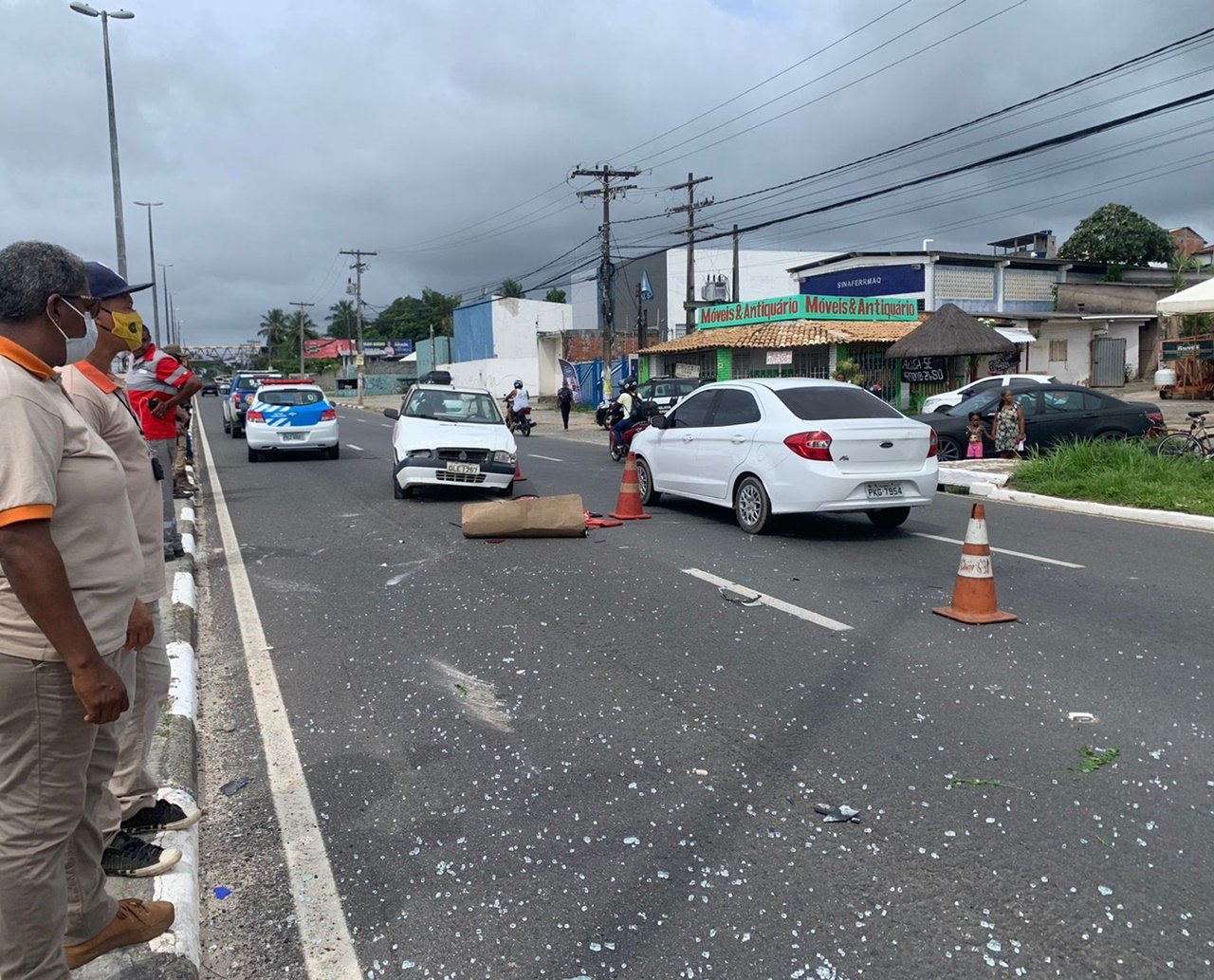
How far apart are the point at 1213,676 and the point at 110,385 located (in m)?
5.80

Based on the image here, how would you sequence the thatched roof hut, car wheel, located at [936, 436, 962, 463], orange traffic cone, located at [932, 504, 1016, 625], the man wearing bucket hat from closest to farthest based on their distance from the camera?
1. orange traffic cone, located at [932, 504, 1016, 625]
2. the man wearing bucket hat
3. car wheel, located at [936, 436, 962, 463]
4. the thatched roof hut

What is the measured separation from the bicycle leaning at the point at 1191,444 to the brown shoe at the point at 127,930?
15204mm

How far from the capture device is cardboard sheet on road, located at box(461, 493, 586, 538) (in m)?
10.2

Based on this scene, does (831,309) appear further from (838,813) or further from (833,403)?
(838,813)

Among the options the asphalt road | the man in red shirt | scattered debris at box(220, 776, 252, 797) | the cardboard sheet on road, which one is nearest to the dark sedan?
the asphalt road

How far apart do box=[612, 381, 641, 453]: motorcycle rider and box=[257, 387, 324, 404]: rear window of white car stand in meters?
6.21

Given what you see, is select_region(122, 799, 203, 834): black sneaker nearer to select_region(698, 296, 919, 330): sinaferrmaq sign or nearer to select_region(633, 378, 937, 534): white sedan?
select_region(633, 378, 937, 534): white sedan

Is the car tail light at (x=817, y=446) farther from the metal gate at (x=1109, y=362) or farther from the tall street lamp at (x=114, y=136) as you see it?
the metal gate at (x=1109, y=362)

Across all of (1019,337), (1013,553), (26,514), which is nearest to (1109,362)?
(1019,337)

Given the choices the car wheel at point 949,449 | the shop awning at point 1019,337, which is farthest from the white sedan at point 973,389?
the shop awning at point 1019,337

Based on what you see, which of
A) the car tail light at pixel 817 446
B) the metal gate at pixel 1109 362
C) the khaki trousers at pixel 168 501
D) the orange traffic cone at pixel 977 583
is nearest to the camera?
the orange traffic cone at pixel 977 583

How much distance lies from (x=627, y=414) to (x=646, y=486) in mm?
8231

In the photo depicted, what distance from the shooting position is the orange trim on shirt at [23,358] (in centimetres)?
240

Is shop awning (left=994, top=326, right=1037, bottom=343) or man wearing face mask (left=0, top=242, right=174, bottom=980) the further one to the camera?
shop awning (left=994, top=326, right=1037, bottom=343)
